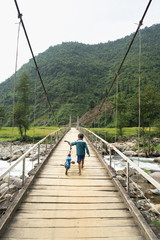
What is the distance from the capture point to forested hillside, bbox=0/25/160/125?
74594 mm

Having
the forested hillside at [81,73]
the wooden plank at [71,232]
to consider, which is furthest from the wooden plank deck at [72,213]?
the forested hillside at [81,73]

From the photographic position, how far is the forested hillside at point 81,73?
74594mm

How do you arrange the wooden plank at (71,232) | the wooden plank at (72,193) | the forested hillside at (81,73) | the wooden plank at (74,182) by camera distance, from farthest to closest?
1. the forested hillside at (81,73)
2. the wooden plank at (74,182)
3. the wooden plank at (72,193)
4. the wooden plank at (71,232)

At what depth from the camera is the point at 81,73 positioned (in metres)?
113

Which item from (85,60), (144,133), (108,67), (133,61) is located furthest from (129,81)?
(85,60)

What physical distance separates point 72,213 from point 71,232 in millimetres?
411

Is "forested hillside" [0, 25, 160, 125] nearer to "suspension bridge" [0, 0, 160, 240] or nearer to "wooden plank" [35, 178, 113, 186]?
"wooden plank" [35, 178, 113, 186]

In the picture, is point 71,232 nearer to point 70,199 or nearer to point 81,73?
point 70,199

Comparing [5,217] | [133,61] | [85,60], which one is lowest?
[5,217]

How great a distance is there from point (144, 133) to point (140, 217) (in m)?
15.2

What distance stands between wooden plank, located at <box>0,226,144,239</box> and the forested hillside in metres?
60.9

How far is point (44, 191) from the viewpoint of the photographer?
3090 millimetres

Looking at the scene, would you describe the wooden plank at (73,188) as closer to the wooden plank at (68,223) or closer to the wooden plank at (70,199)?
the wooden plank at (70,199)

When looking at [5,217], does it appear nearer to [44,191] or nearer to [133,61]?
[44,191]
